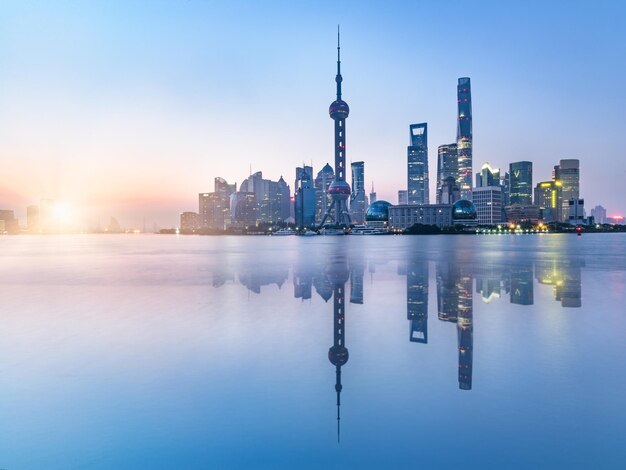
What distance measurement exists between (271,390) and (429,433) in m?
3.82

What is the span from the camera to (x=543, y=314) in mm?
18484

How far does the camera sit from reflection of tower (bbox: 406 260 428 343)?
15199 mm

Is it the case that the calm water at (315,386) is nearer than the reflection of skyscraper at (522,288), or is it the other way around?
the calm water at (315,386)

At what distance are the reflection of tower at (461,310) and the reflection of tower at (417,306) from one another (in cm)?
78

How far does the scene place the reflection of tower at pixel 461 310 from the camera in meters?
11.5

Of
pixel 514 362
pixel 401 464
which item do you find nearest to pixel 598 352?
pixel 514 362

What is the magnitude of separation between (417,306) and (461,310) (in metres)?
Result: 2.13

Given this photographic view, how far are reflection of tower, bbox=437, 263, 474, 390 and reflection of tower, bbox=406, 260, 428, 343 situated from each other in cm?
78

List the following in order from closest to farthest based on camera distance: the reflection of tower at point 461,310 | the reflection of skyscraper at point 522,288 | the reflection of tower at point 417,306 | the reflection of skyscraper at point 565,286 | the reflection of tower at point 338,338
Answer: the reflection of tower at point 338,338
the reflection of tower at point 461,310
the reflection of tower at point 417,306
the reflection of skyscraper at point 565,286
the reflection of skyscraper at point 522,288

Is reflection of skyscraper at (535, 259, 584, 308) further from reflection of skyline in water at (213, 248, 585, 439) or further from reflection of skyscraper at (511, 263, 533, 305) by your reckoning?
reflection of skyscraper at (511, 263, 533, 305)

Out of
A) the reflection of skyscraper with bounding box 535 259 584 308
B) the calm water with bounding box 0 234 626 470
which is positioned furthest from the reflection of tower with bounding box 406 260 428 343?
the reflection of skyscraper with bounding box 535 259 584 308

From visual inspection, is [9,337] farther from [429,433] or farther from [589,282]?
[589,282]

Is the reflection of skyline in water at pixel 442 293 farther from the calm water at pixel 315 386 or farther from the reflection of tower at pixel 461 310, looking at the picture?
the calm water at pixel 315 386

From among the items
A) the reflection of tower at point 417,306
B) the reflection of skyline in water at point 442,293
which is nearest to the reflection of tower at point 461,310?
the reflection of skyline in water at point 442,293
